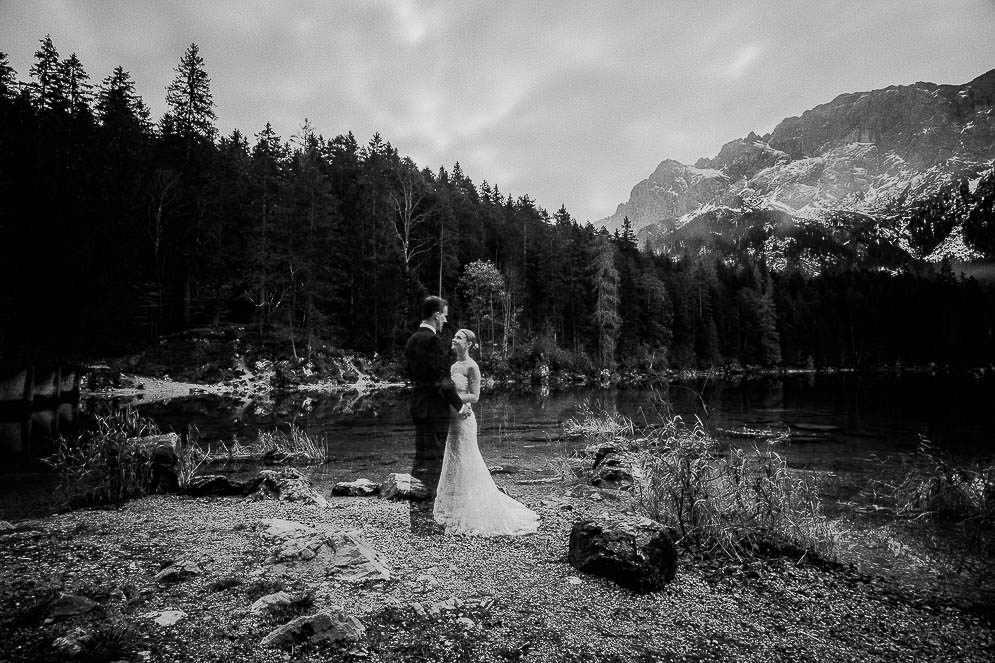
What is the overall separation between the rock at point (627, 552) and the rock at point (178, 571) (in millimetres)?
3490

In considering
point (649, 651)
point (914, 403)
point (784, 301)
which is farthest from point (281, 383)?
point (784, 301)

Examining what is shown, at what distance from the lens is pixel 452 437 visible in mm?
5844

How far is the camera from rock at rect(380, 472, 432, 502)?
693 centimetres

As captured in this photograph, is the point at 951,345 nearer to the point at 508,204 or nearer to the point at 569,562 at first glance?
the point at 508,204

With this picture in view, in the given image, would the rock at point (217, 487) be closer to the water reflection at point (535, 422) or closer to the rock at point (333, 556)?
the rock at point (333, 556)

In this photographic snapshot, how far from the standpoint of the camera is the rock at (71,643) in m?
2.61

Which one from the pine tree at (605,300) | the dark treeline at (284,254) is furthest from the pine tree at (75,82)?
the pine tree at (605,300)

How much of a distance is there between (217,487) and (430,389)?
460 centimetres

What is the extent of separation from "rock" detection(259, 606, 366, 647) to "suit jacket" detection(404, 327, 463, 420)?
9.22ft

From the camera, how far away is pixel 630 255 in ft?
238

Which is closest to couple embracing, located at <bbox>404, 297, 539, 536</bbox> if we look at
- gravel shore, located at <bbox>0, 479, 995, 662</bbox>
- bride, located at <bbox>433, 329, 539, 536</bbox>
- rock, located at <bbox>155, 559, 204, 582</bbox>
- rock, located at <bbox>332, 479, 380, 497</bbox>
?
bride, located at <bbox>433, 329, 539, 536</bbox>

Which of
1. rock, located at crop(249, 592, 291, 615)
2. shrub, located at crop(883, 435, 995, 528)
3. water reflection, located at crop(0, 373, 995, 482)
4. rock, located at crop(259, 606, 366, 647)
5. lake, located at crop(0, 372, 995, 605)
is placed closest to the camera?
rock, located at crop(259, 606, 366, 647)

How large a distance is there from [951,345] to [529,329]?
290ft

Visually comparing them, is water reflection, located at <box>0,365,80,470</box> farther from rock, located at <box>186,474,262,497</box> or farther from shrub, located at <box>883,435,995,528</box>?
shrub, located at <box>883,435,995,528</box>
